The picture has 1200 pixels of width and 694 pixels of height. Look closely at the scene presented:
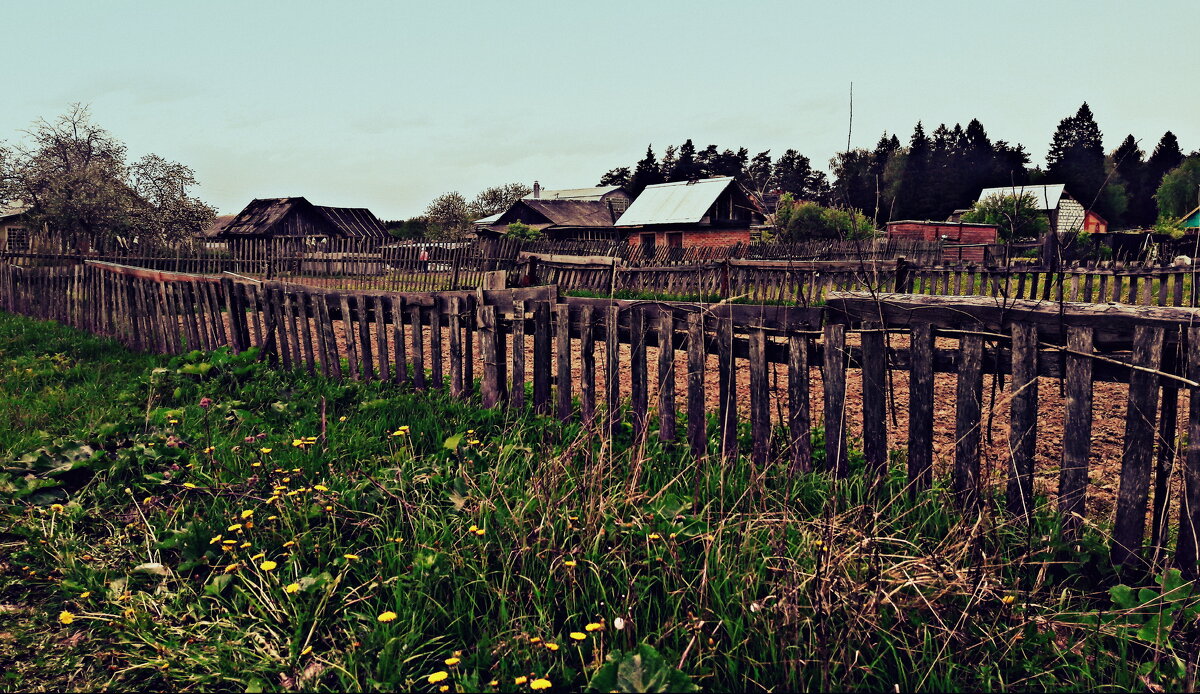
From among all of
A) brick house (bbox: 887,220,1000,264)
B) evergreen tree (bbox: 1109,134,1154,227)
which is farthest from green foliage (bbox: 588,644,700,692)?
evergreen tree (bbox: 1109,134,1154,227)

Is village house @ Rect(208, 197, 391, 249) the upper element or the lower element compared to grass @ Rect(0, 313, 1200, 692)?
upper

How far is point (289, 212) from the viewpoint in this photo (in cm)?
4928

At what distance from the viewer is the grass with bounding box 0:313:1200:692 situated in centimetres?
226

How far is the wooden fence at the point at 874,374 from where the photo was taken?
2.87m

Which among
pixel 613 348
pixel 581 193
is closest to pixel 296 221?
pixel 581 193

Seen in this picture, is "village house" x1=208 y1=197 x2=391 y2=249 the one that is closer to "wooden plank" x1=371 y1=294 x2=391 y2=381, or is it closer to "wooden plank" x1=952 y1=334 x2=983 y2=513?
"wooden plank" x1=371 y1=294 x2=391 y2=381

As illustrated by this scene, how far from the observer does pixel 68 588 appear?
285cm

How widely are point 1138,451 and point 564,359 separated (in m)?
2.77

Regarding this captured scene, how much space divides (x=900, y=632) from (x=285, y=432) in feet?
11.3

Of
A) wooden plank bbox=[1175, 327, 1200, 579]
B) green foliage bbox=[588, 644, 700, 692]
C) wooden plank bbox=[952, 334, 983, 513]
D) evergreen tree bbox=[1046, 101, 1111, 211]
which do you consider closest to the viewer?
green foliage bbox=[588, 644, 700, 692]

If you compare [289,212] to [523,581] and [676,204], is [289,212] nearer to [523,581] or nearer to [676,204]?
[676,204]

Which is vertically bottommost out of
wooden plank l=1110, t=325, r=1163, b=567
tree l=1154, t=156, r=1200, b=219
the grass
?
the grass

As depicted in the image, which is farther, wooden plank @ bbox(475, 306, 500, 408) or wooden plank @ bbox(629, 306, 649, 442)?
wooden plank @ bbox(475, 306, 500, 408)

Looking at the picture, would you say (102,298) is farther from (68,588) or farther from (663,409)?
(663,409)
